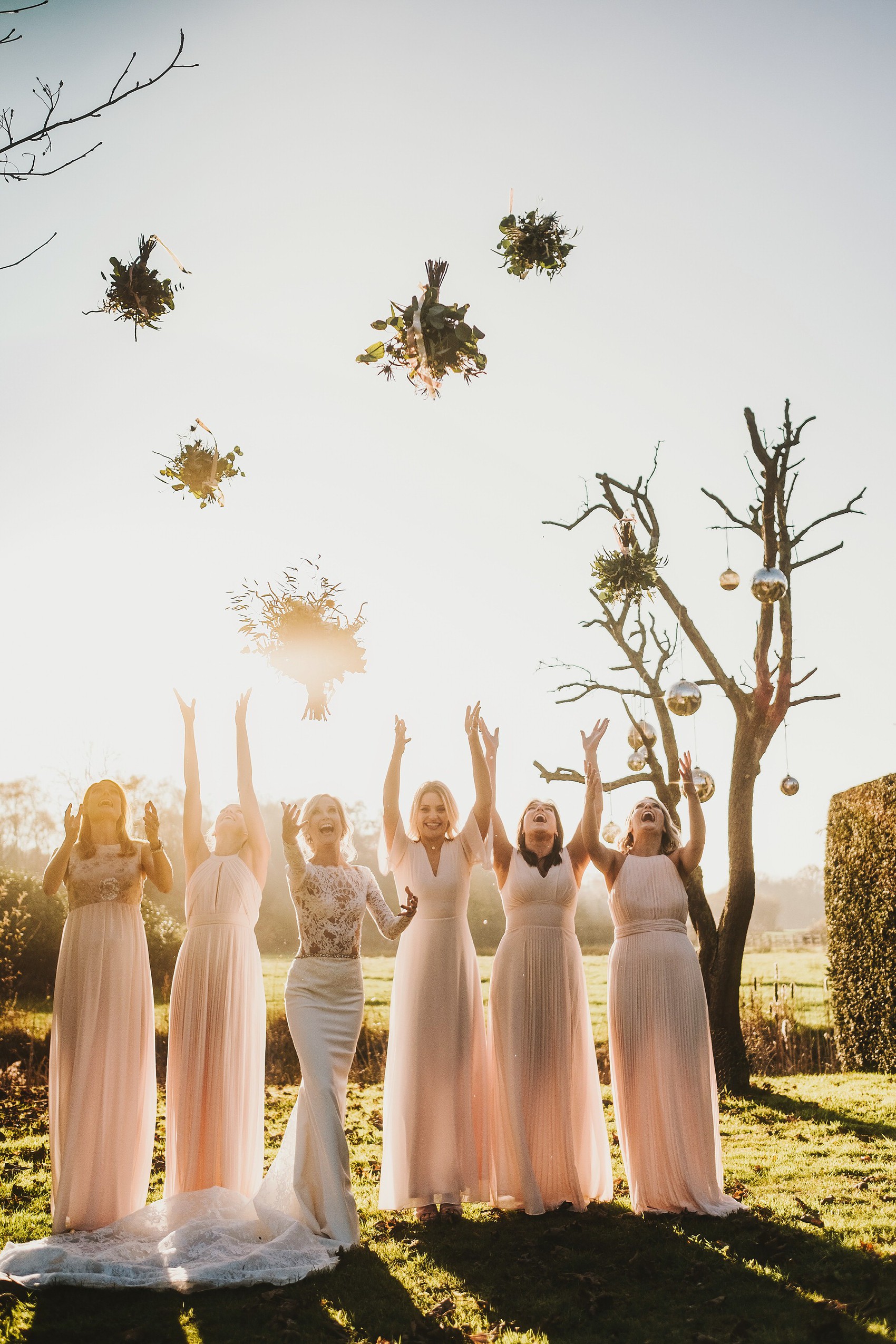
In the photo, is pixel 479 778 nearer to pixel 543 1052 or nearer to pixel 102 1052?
pixel 543 1052

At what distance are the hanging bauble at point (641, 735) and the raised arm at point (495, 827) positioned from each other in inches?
173

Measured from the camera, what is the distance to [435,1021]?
6234 mm

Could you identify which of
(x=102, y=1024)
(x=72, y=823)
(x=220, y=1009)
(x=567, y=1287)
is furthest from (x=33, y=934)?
(x=567, y=1287)

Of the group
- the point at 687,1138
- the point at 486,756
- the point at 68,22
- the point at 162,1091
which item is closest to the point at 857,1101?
the point at 687,1138

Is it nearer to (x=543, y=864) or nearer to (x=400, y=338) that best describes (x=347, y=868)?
(x=543, y=864)

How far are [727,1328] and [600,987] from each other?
14900 mm

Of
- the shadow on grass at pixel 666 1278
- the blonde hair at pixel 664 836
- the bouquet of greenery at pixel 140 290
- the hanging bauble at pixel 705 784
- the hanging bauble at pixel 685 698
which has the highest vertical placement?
A: the bouquet of greenery at pixel 140 290

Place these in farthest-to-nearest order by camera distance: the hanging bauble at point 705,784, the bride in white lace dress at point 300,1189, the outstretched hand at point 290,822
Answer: the hanging bauble at point 705,784 < the outstretched hand at point 290,822 < the bride in white lace dress at point 300,1189

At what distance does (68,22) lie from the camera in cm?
440

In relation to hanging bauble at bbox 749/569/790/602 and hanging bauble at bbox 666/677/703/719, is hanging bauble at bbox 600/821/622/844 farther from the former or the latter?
hanging bauble at bbox 749/569/790/602

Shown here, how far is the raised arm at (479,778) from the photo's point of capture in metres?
6.62

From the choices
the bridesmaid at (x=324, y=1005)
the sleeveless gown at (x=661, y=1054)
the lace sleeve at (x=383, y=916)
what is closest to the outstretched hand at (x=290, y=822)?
the bridesmaid at (x=324, y=1005)

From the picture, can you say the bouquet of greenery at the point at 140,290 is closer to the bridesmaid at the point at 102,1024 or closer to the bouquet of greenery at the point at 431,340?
the bouquet of greenery at the point at 431,340

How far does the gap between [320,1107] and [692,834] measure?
2875 mm
